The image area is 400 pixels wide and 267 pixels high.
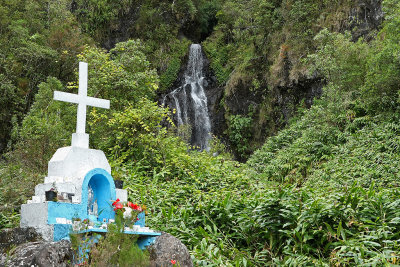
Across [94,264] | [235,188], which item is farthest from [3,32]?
[94,264]

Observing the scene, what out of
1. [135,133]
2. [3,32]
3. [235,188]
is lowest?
[235,188]

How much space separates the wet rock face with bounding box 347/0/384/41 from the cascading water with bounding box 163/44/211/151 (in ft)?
25.3

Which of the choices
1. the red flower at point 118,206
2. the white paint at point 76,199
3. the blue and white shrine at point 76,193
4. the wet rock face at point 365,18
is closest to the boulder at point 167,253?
the blue and white shrine at point 76,193

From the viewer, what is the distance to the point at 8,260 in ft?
15.1

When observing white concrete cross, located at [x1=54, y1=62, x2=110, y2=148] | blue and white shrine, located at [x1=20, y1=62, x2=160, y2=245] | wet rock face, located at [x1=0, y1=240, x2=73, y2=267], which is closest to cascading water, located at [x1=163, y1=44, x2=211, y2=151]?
white concrete cross, located at [x1=54, y1=62, x2=110, y2=148]

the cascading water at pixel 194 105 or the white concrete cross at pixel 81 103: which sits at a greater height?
the cascading water at pixel 194 105

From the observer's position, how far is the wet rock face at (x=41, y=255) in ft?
14.6

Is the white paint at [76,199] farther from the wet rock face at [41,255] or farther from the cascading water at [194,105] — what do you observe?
the cascading water at [194,105]

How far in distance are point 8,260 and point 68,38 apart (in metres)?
18.1

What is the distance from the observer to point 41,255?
4477mm

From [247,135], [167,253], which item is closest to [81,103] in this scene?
[167,253]

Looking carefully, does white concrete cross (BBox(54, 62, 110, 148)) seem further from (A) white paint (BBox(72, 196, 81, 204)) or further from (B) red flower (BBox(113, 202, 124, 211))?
(B) red flower (BBox(113, 202, 124, 211))

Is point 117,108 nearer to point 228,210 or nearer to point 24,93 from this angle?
point 228,210

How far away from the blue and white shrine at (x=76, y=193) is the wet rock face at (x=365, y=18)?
12082 mm
